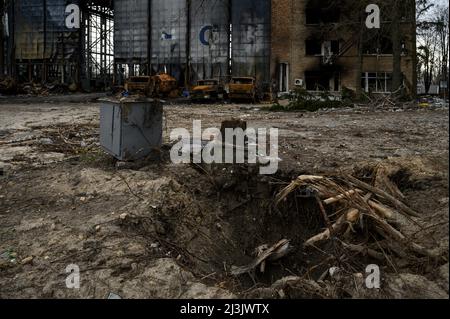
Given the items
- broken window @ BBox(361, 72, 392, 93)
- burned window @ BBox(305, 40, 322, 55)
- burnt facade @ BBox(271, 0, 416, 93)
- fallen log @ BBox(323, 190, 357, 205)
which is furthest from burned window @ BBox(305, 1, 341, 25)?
fallen log @ BBox(323, 190, 357, 205)

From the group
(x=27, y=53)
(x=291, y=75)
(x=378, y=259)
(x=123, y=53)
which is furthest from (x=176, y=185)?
(x=27, y=53)

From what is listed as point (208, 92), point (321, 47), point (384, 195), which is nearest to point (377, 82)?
point (321, 47)

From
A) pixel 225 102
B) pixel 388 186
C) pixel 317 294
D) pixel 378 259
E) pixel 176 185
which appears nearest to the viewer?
pixel 317 294

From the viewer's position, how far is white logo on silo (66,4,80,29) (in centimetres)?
3241

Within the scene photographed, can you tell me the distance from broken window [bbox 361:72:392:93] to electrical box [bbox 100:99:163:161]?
2325 centimetres

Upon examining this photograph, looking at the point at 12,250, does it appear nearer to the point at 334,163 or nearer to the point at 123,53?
the point at 334,163

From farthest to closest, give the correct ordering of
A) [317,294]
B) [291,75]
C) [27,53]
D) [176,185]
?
[27,53] < [291,75] < [176,185] < [317,294]

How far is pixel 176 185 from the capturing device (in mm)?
5090

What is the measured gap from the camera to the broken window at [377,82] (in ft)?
Result: 88.4

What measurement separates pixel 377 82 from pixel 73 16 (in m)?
21.6

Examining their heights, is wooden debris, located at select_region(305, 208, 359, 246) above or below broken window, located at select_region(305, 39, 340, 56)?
below

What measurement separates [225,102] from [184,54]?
26.7 ft

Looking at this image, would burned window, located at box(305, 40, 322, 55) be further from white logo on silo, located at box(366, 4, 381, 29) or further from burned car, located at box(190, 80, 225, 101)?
white logo on silo, located at box(366, 4, 381, 29)

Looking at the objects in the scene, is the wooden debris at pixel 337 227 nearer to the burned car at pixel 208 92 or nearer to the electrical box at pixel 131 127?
the electrical box at pixel 131 127
